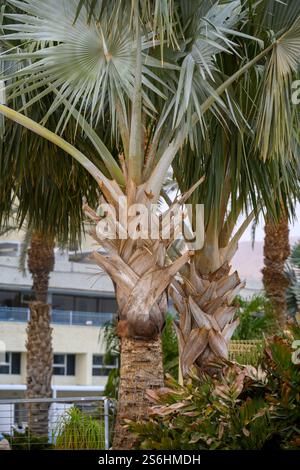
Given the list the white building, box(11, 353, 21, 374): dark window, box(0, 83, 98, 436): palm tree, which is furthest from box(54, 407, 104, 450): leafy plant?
box(11, 353, 21, 374): dark window

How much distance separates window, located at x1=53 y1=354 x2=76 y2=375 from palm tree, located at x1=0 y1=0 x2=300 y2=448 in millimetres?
29261

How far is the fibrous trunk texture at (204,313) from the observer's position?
9.14m

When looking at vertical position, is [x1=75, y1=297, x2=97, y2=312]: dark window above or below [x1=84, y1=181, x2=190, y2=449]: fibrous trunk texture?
below

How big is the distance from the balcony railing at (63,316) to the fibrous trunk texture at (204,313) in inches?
958

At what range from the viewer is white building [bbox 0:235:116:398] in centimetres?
3425

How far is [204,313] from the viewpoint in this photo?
926 cm

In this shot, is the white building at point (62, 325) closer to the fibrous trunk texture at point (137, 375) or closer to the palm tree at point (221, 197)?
the palm tree at point (221, 197)

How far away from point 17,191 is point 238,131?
11.0 ft

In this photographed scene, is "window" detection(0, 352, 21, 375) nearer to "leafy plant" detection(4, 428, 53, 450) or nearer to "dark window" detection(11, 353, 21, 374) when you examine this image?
"dark window" detection(11, 353, 21, 374)

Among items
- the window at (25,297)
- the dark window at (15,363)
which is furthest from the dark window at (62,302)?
the dark window at (15,363)

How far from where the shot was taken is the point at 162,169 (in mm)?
8078

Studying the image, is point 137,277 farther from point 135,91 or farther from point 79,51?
point 79,51
